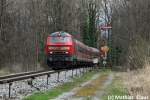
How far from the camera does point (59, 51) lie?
132 feet

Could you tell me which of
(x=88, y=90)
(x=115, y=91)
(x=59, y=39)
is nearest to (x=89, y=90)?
(x=88, y=90)

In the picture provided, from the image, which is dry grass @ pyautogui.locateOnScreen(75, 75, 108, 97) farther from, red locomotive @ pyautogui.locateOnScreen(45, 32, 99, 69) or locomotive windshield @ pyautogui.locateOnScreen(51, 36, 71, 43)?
locomotive windshield @ pyautogui.locateOnScreen(51, 36, 71, 43)

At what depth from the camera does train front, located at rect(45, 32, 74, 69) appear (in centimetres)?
3997

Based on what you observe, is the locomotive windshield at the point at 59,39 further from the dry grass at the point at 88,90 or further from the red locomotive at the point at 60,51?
the dry grass at the point at 88,90

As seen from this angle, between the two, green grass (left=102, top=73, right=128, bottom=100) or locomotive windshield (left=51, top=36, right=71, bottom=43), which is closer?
green grass (left=102, top=73, right=128, bottom=100)

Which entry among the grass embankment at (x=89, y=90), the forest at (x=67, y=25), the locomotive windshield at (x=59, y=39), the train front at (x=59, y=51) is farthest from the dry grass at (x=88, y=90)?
the locomotive windshield at (x=59, y=39)

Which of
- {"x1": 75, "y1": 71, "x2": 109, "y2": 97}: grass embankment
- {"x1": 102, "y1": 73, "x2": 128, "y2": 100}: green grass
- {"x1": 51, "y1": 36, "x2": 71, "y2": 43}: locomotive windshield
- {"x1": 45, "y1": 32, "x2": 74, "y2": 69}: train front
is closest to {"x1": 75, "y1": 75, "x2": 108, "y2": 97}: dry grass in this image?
{"x1": 75, "y1": 71, "x2": 109, "y2": 97}: grass embankment

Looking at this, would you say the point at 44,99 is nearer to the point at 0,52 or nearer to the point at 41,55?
the point at 0,52

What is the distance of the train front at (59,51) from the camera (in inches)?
1574

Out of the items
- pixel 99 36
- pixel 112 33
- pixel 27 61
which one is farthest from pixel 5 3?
pixel 99 36

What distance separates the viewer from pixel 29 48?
57.8 metres

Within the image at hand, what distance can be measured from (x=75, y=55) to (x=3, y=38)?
13644 mm

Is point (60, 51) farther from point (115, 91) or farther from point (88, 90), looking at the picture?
point (115, 91)

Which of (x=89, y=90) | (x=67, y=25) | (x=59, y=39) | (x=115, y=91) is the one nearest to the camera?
(x=115, y=91)
